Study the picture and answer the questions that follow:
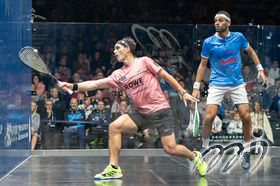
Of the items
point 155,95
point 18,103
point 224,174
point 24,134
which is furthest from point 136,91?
point 24,134

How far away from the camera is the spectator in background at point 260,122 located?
1152 centimetres

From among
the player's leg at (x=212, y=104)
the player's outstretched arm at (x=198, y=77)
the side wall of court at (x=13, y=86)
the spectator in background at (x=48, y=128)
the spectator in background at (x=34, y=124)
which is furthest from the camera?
the spectator in background at (x=48, y=128)

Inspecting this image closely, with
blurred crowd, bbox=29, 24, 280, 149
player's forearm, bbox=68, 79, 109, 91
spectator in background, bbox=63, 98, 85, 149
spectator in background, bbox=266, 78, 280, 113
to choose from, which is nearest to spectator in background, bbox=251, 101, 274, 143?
blurred crowd, bbox=29, 24, 280, 149

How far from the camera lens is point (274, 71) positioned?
11656 millimetres

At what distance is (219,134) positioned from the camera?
11.5 m

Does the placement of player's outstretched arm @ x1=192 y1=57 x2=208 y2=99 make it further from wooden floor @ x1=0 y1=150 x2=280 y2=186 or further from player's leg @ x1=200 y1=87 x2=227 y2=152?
wooden floor @ x1=0 y1=150 x2=280 y2=186

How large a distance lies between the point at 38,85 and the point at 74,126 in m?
0.85

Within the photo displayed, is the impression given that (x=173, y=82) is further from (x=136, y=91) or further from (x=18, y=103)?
(x=18, y=103)

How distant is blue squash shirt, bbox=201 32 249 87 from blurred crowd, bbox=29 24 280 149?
121 inches

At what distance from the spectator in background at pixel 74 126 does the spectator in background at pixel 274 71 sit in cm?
309

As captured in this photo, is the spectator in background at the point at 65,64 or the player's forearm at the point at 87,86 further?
the spectator in background at the point at 65,64

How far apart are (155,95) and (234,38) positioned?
1.52 m

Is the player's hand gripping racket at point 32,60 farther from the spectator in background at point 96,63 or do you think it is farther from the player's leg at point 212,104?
the spectator in background at point 96,63

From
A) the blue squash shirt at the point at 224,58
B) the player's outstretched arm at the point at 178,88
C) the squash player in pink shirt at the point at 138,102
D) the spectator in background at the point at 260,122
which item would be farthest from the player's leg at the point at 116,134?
→ the spectator in background at the point at 260,122
